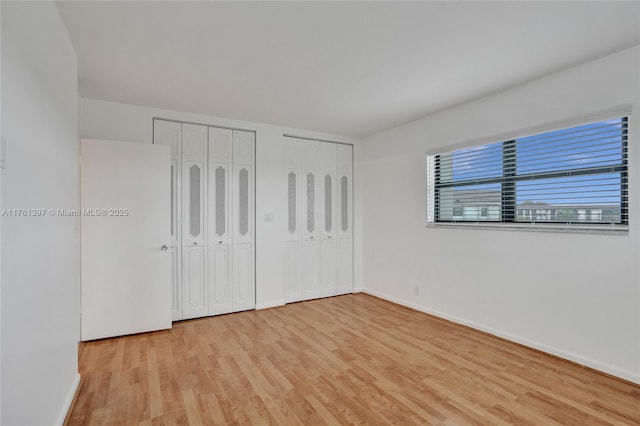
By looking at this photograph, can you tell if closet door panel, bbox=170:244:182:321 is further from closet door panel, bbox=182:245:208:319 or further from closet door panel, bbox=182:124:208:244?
closet door panel, bbox=182:124:208:244

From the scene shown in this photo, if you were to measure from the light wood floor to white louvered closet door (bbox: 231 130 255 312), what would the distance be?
29.5 inches

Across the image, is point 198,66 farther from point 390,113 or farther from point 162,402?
point 162,402

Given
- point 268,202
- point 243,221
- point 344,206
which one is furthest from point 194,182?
point 344,206

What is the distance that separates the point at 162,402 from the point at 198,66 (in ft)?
8.92

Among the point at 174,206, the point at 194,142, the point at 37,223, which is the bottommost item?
the point at 37,223

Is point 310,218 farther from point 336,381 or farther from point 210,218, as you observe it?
point 336,381

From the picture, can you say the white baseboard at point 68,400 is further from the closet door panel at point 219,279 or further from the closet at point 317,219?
the closet at point 317,219

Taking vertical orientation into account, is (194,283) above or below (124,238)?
below

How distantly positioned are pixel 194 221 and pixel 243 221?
0.65m

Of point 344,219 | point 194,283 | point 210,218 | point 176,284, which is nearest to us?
point 176,284

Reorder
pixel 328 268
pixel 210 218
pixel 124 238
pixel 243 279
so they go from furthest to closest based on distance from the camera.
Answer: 1. pixel 328 268
2. pixel 243 279
3. pixel 210 218
4. pixel 124 238

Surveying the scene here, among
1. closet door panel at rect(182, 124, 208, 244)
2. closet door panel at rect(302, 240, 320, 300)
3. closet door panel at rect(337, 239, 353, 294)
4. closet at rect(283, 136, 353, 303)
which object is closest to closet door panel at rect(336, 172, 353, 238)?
closet at rect(283, 136, 353, 303)

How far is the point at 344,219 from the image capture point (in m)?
5.36

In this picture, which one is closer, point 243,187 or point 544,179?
point 544,179
